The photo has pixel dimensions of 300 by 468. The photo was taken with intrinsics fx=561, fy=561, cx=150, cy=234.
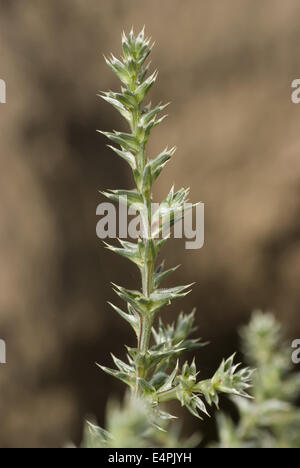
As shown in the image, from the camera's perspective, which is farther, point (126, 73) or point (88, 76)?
point (88, 76)

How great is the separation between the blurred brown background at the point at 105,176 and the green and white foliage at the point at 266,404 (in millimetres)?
525

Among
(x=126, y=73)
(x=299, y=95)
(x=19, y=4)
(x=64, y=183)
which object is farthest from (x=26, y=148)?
(x=126, y=73)

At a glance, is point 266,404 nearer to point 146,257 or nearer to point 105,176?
point 146,257

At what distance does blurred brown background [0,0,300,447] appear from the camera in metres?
0.69

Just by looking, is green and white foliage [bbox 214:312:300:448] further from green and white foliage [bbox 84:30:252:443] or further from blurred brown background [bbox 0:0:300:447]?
blurred brown background [bbox 0:0:300:447]

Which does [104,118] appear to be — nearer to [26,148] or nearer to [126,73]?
[26,148]

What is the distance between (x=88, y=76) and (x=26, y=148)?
0.39 ft

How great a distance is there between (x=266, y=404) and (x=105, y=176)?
1.88ft

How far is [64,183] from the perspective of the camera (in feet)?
2.31

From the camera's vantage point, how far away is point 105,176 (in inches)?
27.5

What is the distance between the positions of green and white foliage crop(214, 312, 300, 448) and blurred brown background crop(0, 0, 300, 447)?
52 centimetres

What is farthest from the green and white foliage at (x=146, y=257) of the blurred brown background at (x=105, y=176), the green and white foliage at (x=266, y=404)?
the blurred brown background at (x=105, y=176)

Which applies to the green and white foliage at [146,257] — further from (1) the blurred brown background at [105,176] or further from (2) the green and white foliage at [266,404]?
(1) the blurred brown background at [105,176]

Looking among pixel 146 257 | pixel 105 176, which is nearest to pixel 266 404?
pixel 146 257
